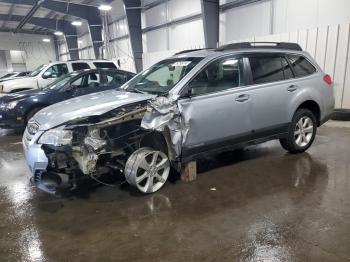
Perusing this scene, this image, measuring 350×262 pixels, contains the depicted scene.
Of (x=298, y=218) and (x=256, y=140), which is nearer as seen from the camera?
(x=298, y=218)

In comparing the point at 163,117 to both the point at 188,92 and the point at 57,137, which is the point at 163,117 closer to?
the point at 188,92

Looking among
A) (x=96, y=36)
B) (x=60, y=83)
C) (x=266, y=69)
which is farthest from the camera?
(x=96, y=36)

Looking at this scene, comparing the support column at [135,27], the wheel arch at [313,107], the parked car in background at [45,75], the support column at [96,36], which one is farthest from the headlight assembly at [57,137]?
the support column at [96,36]

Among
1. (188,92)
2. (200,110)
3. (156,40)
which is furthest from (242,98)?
(156,40)

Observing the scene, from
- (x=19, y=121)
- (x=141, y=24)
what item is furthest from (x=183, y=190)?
(x=141, y=24)

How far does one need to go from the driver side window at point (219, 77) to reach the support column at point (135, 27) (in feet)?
41.2

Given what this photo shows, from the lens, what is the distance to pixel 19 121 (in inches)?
279

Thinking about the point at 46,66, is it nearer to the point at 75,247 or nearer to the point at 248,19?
the point at 248,19

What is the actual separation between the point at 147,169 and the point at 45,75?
873 cm

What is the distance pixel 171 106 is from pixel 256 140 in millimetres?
1562

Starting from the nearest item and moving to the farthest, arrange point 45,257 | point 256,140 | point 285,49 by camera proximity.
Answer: point 45,257
point 256,140
point 285,49

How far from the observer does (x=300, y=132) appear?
16.7ft

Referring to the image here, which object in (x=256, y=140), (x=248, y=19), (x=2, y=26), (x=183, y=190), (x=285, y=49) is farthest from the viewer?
(x=2, y=26)

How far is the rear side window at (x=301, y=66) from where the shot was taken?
4879mm
